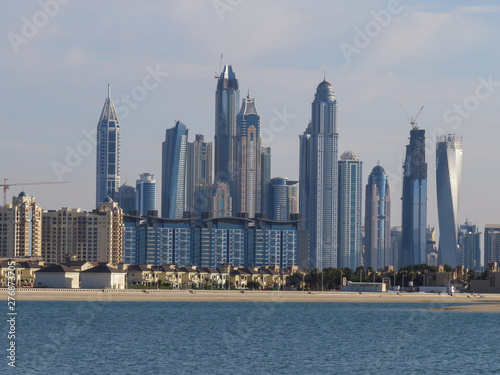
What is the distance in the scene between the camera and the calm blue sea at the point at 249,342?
78.9m

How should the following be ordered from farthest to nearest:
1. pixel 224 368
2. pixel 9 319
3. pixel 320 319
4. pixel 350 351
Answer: pixel 320 319, pixel 9 319, pixel 350 351, pixel 224 368

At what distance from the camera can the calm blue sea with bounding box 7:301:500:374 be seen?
7894 cm

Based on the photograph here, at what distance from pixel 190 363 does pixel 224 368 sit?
4.04 meters

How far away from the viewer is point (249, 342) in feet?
329

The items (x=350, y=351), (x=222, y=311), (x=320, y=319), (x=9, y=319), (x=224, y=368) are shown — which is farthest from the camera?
(x=222, y=311)

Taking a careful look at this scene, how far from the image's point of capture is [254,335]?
4326 inches

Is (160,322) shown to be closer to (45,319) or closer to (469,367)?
→ (45,319)

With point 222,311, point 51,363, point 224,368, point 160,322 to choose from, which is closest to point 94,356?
point 51,363

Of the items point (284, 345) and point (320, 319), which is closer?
point (284, 345)

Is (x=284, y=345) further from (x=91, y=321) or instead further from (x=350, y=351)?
(x=91, y=321)

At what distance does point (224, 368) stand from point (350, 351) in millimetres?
19082

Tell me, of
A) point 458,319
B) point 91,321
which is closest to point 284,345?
point 91,321

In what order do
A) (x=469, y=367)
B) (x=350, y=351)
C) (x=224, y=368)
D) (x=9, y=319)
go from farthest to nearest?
1. (x=9, y=319)
2. (x=350, y=351)
3. (x=469, y=367)
4. (x=224, y=368)

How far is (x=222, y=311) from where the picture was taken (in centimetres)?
16025
